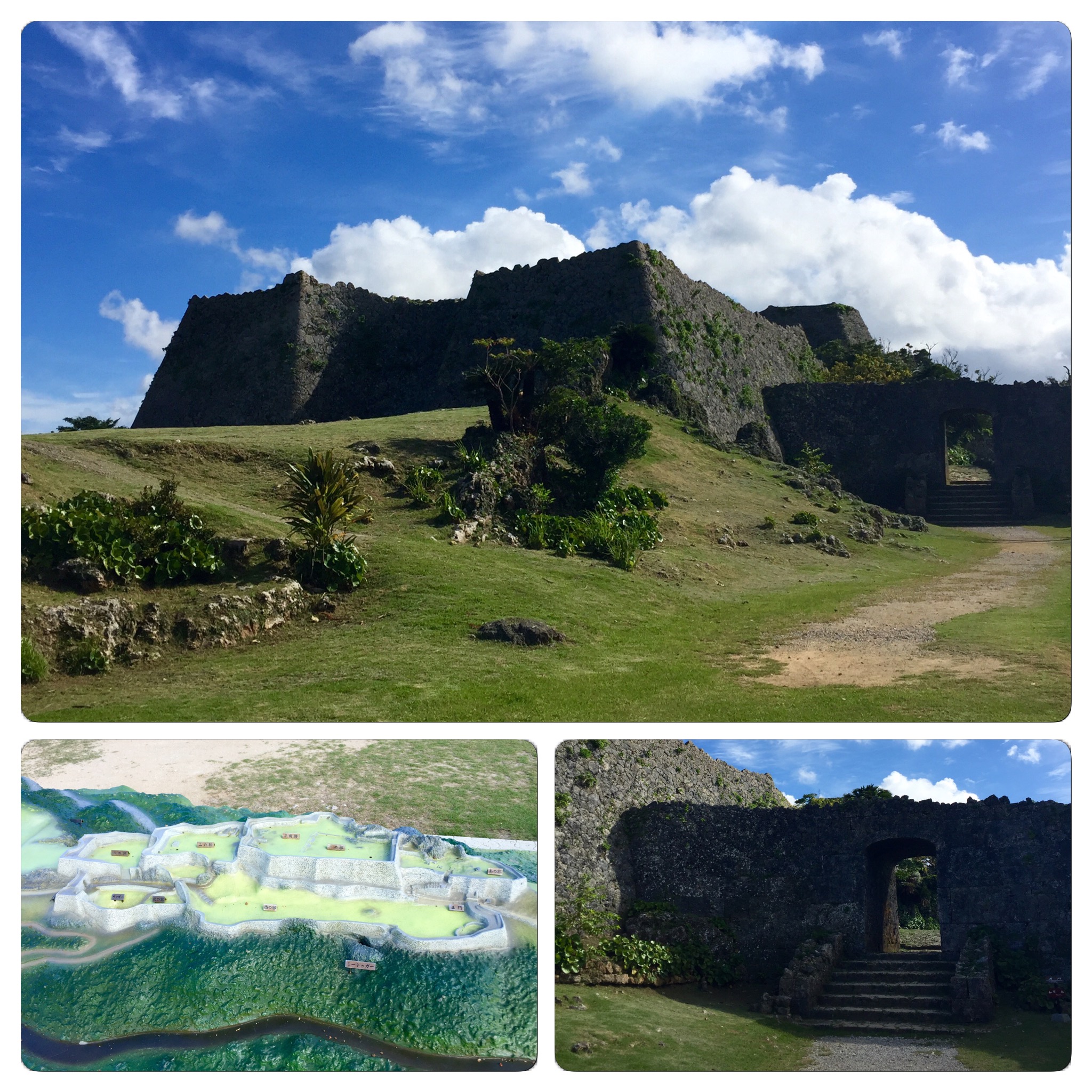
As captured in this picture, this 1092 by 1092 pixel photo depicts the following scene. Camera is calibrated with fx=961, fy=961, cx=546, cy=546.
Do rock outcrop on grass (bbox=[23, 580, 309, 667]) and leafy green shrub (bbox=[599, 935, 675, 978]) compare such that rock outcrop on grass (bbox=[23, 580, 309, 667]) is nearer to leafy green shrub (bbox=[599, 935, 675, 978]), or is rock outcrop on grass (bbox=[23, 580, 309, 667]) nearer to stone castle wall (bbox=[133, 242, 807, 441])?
leafy green shrub (bbox=[599, 935, 675, 978])

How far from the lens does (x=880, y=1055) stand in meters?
6.95

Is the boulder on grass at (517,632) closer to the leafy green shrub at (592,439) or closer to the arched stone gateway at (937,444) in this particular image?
the leafy green shrub at (592,439)

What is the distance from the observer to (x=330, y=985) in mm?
6059

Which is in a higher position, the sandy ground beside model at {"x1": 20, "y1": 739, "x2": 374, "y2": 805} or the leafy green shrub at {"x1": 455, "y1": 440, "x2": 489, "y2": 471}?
the leafy green shrub at {"x1": 455, "y1": 440, "x2": 489, "y2": 471}

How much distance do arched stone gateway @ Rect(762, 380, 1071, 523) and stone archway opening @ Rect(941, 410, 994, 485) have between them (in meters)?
0.45

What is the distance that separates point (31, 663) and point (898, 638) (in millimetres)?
10533

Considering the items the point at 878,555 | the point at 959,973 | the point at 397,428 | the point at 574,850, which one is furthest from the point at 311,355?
the point at 959,973

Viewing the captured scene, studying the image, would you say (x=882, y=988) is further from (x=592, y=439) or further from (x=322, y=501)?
(x=592, y=439)

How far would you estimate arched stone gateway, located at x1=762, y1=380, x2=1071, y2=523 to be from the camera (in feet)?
96.1

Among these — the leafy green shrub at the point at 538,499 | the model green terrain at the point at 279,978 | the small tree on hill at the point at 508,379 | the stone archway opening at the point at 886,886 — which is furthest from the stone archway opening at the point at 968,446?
the model green terrain at the point at 279,978

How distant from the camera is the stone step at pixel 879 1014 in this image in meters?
9.02

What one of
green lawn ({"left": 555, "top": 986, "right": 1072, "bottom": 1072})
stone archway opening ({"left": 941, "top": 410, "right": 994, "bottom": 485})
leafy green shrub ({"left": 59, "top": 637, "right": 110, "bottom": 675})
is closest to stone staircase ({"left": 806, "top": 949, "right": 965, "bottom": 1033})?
green lawn ({"left": 555, "top": 986, "right": 1072, "bottom": 1072})

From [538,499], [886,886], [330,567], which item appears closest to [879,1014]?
[886,886]

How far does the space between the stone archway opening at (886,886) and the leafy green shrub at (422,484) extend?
9255 mm
